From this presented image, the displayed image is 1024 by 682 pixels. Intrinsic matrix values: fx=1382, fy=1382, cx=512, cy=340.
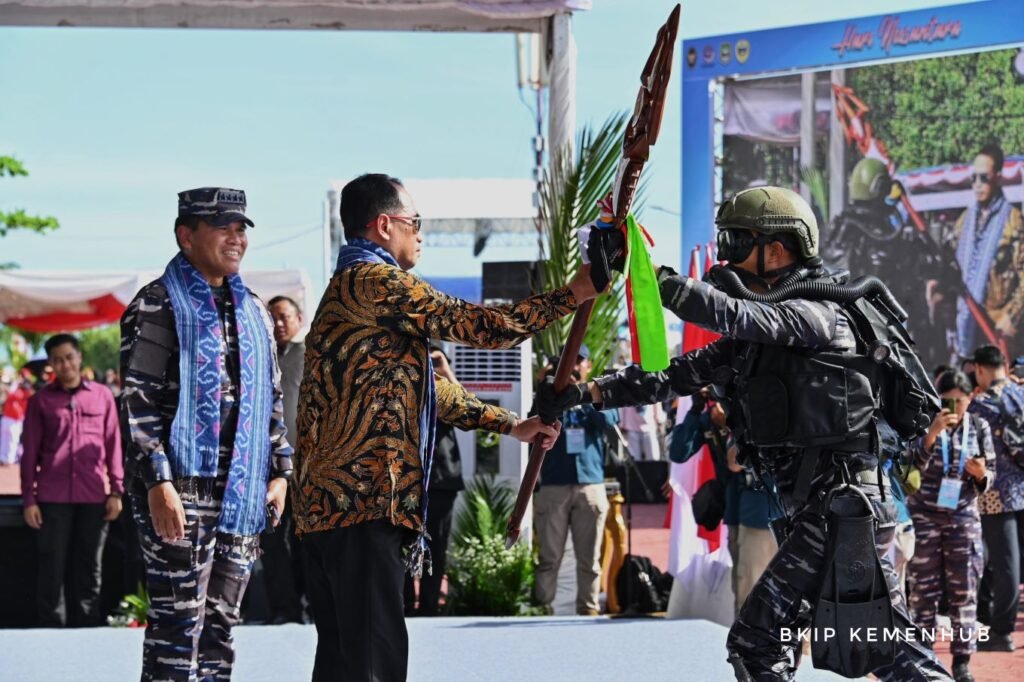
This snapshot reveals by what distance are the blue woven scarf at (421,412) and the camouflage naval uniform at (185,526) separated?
0.73 metres

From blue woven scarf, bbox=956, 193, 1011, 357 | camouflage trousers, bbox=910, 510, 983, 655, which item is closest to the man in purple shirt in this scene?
camouflage trousers, bbox=910, 510, 983, 655

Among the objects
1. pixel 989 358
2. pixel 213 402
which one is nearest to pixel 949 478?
pixel 989 358

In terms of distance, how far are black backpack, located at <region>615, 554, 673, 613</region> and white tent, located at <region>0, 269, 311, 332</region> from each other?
18.5 ft

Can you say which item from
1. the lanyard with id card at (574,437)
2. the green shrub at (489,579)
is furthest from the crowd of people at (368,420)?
the green shrub at (489,579)

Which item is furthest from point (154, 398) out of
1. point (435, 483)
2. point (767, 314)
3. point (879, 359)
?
point (435, 483)

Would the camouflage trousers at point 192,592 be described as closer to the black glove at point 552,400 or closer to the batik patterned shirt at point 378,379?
the batik patterned shirt at point 378,379

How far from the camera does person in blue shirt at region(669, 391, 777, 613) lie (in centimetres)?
855

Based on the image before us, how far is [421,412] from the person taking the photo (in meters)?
4.43

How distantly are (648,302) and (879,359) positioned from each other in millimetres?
894

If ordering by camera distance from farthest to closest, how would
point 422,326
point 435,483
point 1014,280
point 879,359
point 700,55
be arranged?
point 700,55, point 1014,280, point 435,483, point 879,359, point 422,326

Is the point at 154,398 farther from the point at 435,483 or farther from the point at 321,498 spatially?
the point at 435,483

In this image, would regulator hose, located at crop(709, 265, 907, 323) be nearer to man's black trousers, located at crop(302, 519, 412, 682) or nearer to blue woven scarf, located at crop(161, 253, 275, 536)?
man's black trousers, located at crop(302, 519, 412, 682)

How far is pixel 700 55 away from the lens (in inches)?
718

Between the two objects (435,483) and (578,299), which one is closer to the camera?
(578,299)
